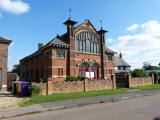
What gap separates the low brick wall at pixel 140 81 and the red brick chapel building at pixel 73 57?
240 inches

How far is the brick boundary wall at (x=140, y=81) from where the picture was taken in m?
34.9

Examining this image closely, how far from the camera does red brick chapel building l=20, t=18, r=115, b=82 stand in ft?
111

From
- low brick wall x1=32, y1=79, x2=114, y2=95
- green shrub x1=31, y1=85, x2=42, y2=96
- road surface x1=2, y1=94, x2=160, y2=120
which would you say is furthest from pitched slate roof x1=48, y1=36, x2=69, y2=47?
road surface x1=2, y1=94, x2=160, y2=120

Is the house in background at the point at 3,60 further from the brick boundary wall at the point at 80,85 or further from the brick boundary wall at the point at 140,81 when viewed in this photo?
the brick boundary wall at the point at 140,81

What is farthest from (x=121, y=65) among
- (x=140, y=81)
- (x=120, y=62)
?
(x=140, y=81)

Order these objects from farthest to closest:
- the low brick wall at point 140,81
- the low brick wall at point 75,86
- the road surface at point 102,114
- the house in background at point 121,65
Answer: the house in background at point 121,65 → the low brick wall at point 140,81 → the low brick wall at point 75,86 → the road surface at point 102,114

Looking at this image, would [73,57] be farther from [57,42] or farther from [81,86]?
[81,86]

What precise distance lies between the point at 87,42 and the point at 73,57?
14.8 ft

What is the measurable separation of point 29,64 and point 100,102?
88.9ft

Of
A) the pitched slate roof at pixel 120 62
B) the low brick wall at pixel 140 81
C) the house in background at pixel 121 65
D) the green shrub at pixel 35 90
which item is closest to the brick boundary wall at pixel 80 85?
the low brick wall at pixel 140 81

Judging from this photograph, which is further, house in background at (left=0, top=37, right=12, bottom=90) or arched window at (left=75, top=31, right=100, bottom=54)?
arched window at (left=75, top=31, right=100, bottom=54)

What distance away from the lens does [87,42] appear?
127ft

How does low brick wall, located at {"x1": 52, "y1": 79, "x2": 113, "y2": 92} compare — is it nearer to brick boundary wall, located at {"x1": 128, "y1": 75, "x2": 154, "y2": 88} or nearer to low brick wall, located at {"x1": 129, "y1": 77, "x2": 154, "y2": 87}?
brick boundary wall, located at {"x1": 128, "y1": 75, "x2": 154, "y2": 88}

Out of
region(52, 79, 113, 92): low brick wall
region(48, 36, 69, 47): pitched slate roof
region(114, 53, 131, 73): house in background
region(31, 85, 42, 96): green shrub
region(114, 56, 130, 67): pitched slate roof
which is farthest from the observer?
Result: region(114, 56, 130, 67): pitched slate roof
